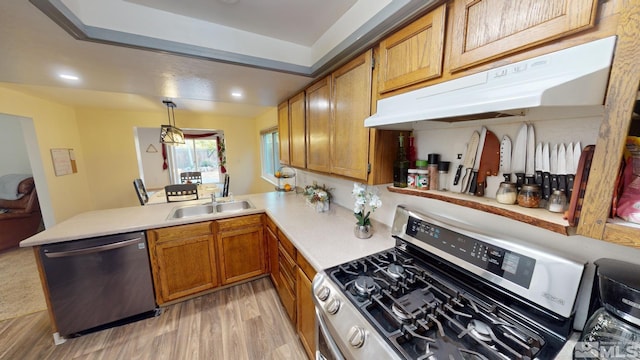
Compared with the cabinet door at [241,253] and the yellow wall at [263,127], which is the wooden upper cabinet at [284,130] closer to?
the cabinet door at [241,253]

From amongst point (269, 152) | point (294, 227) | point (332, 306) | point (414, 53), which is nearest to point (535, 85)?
point (414, 53)

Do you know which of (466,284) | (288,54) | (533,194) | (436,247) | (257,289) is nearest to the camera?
(533,194)

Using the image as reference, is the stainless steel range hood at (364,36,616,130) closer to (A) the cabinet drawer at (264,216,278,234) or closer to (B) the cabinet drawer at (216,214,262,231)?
(A) the cabinet drawer at (264,216,278,234)

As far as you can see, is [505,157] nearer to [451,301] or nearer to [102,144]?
[451,301]

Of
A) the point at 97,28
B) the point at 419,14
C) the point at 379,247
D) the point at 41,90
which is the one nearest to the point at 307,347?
→ the point at 379,247

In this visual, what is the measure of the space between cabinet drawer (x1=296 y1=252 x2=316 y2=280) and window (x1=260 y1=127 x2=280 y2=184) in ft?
10.0

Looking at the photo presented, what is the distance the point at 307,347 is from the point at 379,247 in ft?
2.77

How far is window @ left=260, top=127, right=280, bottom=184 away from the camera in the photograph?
4559mm

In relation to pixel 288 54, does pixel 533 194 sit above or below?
below

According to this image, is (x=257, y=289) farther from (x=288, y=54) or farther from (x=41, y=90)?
(x=41, y=90)

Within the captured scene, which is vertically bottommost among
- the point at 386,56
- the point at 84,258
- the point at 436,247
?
the point at 84,258

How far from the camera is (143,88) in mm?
2131

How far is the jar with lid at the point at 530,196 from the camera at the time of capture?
0.80 meters

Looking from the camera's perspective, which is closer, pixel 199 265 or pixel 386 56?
pixel 386 56
